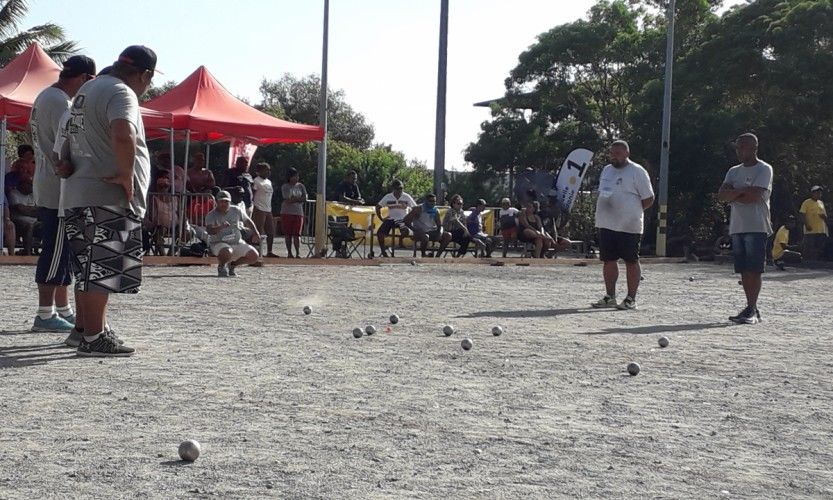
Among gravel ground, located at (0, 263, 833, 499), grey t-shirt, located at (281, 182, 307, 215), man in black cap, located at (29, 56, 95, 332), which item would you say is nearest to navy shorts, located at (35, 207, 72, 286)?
man in black cap, located at (29, 56, 95, 332)

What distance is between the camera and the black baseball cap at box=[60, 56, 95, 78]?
29.0 feet

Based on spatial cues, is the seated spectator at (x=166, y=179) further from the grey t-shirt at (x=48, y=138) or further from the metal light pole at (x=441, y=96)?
the metal light pole at (x=441, y=96)

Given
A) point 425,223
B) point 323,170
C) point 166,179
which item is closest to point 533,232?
point 425,223

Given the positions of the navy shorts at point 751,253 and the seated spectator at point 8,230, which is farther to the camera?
the seated spectator at point 8,230

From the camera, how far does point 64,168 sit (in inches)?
304

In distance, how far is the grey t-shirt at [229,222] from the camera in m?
16.8

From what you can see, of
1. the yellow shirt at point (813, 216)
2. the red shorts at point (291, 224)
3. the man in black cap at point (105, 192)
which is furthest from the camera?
the yellow shirt at point (813, 216)

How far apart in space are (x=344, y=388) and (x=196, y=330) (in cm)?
304

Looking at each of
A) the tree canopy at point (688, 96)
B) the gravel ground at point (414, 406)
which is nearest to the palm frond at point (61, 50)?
the tree canopy at point (688, 96)

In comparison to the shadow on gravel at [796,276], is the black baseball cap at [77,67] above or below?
above

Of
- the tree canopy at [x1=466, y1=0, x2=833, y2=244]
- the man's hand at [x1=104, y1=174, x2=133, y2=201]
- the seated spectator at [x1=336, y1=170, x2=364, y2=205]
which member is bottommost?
the man's hand at [x1=104, y1=174, x2=133, y2=201]

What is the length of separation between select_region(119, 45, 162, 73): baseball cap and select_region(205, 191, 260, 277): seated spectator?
8.78 meters

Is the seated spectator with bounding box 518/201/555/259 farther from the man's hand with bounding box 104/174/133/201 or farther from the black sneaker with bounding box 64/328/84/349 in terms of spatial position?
the man's hand with bounding box 104/174/133/201

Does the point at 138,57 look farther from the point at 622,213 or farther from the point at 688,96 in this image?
the point at 688,96
